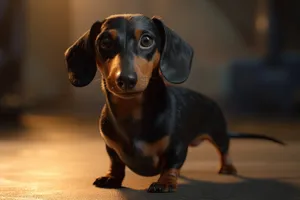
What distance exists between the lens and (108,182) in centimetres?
91

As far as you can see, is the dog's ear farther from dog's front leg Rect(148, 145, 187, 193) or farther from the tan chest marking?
dog's front leg Rect(148, 145, 187, 193)

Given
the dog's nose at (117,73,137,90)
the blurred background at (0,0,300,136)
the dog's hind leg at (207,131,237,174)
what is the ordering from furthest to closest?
the blurred background at (0,0,300,136)
the dog's hind leg at (207,131,237,174)
the dog's nose at (117,73,137,90)

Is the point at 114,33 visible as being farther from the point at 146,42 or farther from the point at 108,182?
the point at 108,182

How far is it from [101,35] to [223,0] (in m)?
1.31

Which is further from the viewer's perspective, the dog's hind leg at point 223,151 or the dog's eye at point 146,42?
the dog's hind leg at point 223,151

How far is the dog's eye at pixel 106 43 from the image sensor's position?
0.80 meters

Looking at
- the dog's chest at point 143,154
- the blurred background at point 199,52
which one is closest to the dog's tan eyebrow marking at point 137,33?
the dog's chest at point 143,154

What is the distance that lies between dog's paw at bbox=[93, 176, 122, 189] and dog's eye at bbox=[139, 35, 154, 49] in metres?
0.23

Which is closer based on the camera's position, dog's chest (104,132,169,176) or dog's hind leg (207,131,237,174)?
dog's chest (104,132,169,176)

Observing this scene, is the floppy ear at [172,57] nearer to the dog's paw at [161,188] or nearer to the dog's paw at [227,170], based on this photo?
the dog's paw at [161,188]

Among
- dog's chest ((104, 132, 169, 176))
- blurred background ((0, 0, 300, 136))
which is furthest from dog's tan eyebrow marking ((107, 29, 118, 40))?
blurred background ((0, 0, 300, 136))

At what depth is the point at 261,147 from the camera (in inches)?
54.9

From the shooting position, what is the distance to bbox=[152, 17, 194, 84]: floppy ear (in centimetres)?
84

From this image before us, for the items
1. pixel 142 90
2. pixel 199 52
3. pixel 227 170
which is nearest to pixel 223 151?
pixel 227 170
